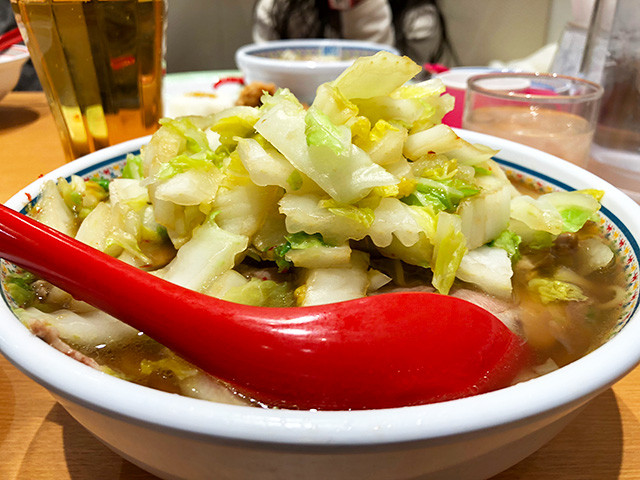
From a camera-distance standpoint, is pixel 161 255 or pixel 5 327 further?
pixel 161 255

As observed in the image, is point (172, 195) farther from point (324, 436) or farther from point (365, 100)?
point (324, 436)

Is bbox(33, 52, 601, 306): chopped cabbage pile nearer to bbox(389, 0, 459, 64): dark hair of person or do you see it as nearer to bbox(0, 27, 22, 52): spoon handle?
bbox(0, 27, 22, 52): spoon handle

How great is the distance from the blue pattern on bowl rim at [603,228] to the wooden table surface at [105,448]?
161 millimetres

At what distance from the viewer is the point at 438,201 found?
0.74 metres

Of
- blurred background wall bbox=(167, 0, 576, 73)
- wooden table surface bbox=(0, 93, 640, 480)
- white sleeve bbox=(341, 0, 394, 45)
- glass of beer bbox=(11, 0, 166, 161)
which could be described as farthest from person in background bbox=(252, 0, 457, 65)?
wooden table surface bbox=(0, 93, 640, 480)

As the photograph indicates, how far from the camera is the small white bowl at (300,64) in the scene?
1.89 m

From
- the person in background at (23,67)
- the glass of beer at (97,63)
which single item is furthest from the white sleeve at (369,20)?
the glass of beer at (97,63)

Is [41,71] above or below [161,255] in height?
above

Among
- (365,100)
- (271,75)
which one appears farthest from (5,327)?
(271,75)

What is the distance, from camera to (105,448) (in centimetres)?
65

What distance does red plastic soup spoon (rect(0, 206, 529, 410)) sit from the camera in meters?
0.51

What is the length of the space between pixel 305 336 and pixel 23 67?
342 cm

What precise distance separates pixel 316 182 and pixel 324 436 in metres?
0.35

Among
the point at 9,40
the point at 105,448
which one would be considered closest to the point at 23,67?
the point at 9,40
